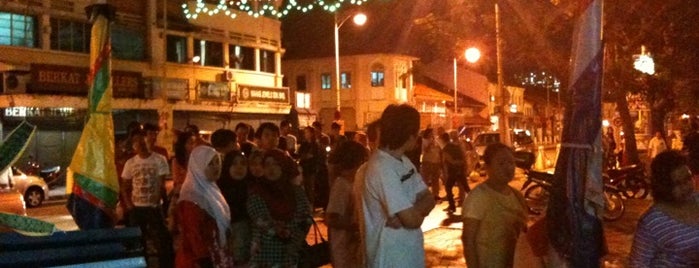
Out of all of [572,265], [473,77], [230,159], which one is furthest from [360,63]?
[572,265]

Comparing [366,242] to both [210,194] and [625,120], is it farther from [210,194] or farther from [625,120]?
[625,120]

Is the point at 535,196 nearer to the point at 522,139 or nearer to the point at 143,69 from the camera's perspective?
the point at 143,69

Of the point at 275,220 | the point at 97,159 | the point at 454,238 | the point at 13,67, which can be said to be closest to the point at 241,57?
the point at 13,67

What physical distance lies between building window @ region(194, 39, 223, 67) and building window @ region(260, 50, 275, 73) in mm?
3491

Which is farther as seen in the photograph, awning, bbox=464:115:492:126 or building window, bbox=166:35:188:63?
awning, bbox=464:115:492:126

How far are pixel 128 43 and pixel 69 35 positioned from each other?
305 centimetres

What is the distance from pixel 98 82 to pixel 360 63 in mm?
49833

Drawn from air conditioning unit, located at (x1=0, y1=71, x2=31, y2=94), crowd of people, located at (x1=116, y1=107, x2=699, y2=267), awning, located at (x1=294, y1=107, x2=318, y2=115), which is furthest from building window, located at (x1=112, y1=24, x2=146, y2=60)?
crowd of people, located at (x1=116, y1=107, x2=699, y2=267)

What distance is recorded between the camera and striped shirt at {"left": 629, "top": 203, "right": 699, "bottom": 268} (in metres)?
4.43

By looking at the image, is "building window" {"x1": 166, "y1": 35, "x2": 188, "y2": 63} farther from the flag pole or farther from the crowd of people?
the flag pole

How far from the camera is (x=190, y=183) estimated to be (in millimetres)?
6535

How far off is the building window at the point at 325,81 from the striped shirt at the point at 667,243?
5030cm

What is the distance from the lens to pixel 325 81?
54.8 m

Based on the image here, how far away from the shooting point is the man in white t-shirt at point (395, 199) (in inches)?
→ 174
